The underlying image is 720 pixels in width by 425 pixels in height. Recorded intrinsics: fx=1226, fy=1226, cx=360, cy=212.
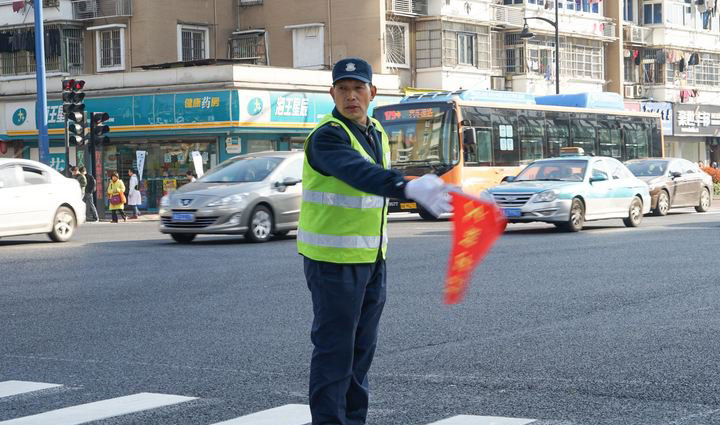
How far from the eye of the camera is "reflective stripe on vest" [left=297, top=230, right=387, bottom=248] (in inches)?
206

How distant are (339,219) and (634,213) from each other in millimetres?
19978

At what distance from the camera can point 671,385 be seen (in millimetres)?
7133

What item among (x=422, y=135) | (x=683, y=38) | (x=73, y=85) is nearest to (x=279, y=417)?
(x=422, y=135)

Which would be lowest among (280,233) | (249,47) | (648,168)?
(280,233)

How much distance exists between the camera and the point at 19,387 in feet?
24.3

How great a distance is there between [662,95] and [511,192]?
38839 millimetres

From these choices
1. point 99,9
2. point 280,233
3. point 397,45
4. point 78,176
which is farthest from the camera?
point 397,45

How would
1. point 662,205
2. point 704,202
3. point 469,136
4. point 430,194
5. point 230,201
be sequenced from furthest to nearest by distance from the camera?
point 704,202
point 662,205
point 469,136
point 230,201
point 430,194

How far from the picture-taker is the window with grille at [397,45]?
4525 centimetres

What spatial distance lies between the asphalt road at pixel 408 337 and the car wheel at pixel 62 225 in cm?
419

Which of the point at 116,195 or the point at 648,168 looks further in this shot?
the point at 116,195

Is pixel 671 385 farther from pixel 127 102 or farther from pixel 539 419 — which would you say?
pixel 127 102

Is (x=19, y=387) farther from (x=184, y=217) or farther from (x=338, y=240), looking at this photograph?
(x=184, y=217)

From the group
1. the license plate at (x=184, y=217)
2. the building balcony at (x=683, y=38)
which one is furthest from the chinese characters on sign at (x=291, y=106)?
the building balcony at (x=683, y=38)
